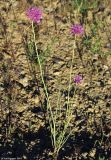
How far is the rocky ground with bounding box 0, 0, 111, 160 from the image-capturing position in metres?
3.86

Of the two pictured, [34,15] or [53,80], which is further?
[53,80]

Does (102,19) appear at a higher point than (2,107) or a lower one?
higher

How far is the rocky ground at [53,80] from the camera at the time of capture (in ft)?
12.7

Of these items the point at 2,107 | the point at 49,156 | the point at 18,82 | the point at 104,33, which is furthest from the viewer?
the point at 104,33

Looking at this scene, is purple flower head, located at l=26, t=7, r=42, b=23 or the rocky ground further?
the rocky ground

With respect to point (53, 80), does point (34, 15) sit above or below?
above

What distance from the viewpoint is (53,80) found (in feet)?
14.6

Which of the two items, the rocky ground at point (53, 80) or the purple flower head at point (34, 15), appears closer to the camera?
the purple flower head at point (34, 15)

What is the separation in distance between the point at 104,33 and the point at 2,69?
154 cm

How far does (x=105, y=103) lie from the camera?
4.30 m

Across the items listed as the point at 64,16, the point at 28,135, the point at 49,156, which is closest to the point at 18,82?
the point at 28,135

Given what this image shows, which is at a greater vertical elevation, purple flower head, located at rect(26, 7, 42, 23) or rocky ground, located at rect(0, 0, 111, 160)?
purple flower head, located at rect(26, 7, 42, 23)

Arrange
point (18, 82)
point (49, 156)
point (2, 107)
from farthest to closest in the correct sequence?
point (18, 82) → point (2, 107) → point (49, 156)

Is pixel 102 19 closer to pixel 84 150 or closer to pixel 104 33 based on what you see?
pixel 104 33
